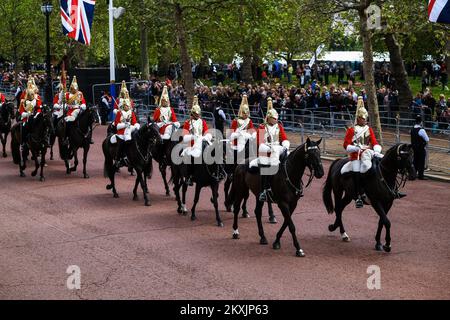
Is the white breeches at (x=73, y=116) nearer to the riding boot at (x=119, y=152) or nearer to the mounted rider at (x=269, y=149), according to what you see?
the riding boot at (x=119, y=152)

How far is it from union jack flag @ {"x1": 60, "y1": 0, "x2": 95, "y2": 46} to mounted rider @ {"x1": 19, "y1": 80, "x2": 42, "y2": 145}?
7636 mm

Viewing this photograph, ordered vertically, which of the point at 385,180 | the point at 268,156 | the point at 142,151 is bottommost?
the point at 385,180

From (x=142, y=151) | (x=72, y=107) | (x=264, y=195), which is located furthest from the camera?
(x=72, y=107)

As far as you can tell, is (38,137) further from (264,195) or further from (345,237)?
(345,237)

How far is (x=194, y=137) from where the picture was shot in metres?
19.4

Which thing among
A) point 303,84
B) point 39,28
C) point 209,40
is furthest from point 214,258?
point 39,28

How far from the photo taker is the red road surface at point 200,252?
13.0 meters

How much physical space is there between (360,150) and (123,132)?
7.73 meters

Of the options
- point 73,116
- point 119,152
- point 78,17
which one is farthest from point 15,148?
point 78,17

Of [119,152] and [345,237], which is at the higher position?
[119,152]

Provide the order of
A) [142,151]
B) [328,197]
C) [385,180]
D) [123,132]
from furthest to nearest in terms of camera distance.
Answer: [123,132]
[142,151]
[328,197]
[385,180]

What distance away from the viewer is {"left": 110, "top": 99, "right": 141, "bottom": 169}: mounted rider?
2161 centimetres

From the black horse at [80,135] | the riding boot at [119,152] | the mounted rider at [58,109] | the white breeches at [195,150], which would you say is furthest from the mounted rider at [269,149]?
the mounted rider at [58,109]
